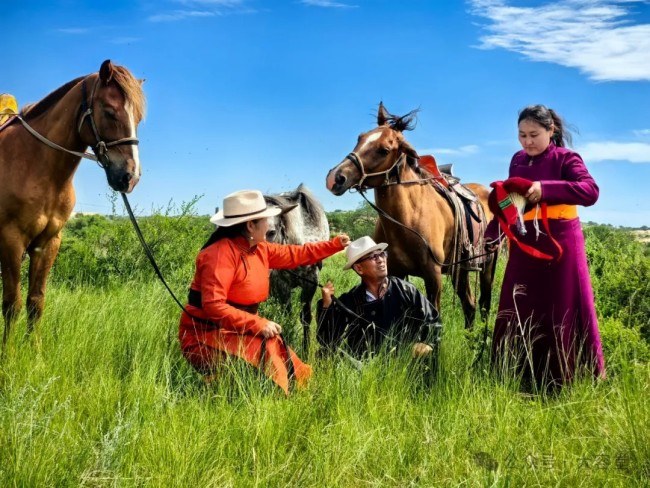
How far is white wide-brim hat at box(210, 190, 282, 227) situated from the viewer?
4.85 metres

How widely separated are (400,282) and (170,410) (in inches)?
90.0

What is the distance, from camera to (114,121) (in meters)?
5.48

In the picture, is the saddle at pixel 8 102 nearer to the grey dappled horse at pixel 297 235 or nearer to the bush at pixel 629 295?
the grey dappled horse at pixel 297 235

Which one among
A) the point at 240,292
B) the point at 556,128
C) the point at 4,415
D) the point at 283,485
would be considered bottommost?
the point at 283,485

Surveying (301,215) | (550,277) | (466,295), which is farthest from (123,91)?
(466,295)

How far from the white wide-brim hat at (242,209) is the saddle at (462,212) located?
2.58 meters

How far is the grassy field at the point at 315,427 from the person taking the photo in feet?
10.9

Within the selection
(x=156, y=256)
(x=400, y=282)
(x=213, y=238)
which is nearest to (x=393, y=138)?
(x=400, y=282)

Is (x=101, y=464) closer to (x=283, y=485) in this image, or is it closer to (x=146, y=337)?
(x=283, y=485)

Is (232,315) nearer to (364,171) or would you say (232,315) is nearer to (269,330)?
(269,330)

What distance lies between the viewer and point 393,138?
6543 millimetres

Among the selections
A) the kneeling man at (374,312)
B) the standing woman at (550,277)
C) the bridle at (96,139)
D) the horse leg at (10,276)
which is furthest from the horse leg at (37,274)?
the standing woman at (550,277)

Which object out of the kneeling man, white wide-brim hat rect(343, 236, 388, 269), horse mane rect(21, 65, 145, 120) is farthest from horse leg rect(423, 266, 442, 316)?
horse mane rect(21, 65, 145, 120)

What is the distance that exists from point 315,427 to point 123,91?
3.25m
